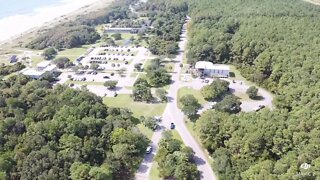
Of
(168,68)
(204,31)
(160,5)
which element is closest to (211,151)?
(168,68)

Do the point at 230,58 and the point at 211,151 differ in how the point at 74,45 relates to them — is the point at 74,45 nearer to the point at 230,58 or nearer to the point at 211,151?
the point at 230,58

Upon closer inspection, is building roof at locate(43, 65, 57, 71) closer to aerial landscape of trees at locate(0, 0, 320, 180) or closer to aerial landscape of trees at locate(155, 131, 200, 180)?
aerial landscape of trees at locate(0, 0, 320, 180)

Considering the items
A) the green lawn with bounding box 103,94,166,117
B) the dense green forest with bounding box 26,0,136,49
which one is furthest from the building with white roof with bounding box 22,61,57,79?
the green lawn with bounding box 103,94,166,117

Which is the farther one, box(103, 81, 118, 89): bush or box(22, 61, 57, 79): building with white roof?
box(22, 61, 57, 79): building with white roof

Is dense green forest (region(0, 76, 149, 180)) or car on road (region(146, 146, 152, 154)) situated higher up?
dense green forest (region(0, 76, 149, 180))

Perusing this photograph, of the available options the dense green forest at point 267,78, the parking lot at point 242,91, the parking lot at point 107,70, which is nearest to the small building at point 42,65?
the parking lot at point 107,70

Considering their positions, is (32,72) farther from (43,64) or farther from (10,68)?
(10,68)
